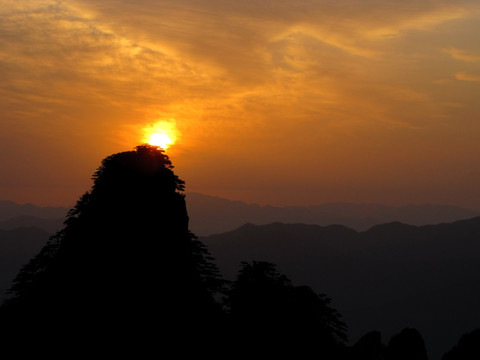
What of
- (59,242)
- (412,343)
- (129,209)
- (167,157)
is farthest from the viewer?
(412,343)

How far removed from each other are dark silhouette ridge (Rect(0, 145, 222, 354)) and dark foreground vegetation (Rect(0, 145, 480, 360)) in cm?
4

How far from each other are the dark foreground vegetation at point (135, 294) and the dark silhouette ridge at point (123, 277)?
0.14 ft

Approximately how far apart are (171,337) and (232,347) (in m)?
4.32

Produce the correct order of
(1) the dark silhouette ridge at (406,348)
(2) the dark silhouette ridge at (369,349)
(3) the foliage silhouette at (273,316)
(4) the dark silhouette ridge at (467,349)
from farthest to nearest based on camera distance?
1. (1) the dark silhouette ridge at (406,348)
2. (4) the dark silhouette ridge at (467,349)
3. (2) the dark silhouette ridge at (369,349)
4. (3) the foliage silhouette at (273,316)

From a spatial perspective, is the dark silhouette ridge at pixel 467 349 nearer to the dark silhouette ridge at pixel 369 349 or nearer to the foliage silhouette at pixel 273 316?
the dark silhouette ridge at pixel 369 349

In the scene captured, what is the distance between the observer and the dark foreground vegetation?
83.1 feet

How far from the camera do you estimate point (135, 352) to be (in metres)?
25.0

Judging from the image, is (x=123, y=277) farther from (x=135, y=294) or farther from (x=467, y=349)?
(x=467, y=349)

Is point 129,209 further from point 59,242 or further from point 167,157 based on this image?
point 59,242

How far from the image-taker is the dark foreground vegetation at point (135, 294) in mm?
25328

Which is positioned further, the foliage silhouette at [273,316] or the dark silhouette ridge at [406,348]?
the dark silhouette ridge at [406,348]

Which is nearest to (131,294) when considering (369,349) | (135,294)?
(135,294)

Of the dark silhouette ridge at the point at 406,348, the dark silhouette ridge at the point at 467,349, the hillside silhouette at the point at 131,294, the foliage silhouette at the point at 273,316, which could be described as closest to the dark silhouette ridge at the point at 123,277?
the hillside silhouette at the point at 131,294

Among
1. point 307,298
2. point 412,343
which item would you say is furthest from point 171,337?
point 412,343
